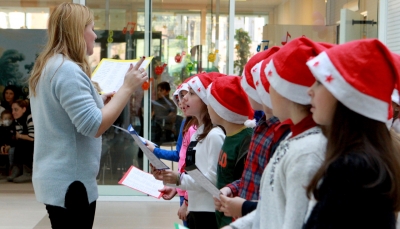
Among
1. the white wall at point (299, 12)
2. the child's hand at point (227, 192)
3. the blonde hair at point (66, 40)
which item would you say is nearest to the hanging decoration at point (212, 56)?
the white wall at point (299, 12)

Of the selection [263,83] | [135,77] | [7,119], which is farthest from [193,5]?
[263,83]

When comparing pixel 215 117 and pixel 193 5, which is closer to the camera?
pixel 215 117

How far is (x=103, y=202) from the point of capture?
7.54 m

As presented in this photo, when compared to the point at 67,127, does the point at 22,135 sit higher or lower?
lower

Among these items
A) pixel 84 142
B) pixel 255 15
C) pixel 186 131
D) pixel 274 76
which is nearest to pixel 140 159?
pixel 255 15

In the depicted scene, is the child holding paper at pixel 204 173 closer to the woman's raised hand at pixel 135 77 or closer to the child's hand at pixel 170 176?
the child's hand at pixel 170 176

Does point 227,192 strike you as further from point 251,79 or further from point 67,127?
point 67,127

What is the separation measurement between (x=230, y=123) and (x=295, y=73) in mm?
1157

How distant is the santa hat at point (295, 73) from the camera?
160cm

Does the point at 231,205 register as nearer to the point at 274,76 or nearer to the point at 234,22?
the point at 274,76

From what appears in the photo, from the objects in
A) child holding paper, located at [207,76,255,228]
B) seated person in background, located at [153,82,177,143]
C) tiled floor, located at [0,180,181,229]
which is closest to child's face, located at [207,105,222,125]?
child holding paper, located at [207,76,255,228]

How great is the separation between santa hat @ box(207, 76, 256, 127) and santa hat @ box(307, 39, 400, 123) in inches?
51.4

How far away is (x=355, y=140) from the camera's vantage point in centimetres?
133

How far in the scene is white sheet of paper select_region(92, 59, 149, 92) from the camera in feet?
8.64
